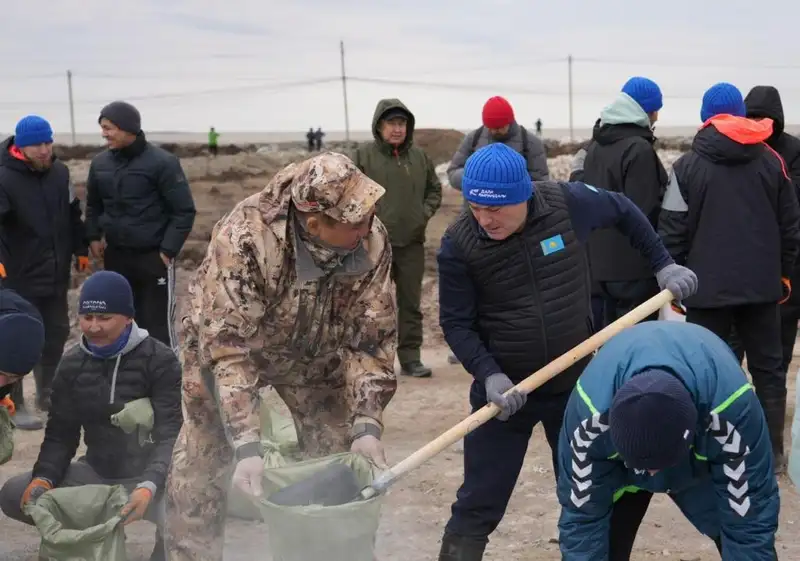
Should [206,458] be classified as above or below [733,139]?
below

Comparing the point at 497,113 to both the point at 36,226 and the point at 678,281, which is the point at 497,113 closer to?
the point at 36,226

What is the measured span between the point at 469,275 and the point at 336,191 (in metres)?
0.80

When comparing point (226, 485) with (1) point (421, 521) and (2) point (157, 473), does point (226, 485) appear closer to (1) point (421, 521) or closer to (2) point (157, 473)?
(2) point (157, 473)

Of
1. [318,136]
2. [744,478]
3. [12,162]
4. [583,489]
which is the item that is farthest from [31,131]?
[318,136]

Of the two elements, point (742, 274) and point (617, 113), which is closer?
point (742, 274)

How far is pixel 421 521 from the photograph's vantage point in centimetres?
496

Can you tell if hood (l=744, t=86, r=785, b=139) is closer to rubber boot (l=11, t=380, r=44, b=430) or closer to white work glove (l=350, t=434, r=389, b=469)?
white work glove (l=350, t=434, r=389, b=469)

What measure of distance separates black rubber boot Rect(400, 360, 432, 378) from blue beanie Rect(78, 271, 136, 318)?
3403mm

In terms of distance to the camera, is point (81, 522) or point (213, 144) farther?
point (213, 144)

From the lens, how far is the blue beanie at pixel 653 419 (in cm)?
255

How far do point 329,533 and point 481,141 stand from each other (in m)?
4.35

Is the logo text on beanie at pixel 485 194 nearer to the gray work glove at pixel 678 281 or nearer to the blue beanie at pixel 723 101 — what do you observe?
the gray work glove at pixel 678 281

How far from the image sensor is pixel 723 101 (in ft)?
16.8

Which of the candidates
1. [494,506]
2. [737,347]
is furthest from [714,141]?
[494,506]
